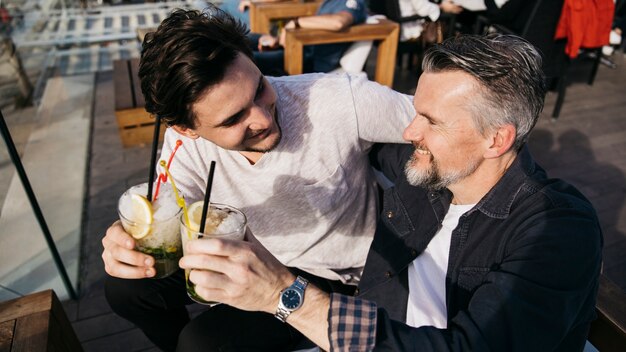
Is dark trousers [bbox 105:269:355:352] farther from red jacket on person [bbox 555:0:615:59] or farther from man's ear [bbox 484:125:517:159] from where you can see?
red jacket on person [bbox 555:0:615:59]

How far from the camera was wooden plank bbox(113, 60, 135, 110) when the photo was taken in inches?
142

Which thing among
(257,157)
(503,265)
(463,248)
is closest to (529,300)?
(503,265)

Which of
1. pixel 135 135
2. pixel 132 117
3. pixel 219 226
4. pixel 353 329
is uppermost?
pixel 219 226

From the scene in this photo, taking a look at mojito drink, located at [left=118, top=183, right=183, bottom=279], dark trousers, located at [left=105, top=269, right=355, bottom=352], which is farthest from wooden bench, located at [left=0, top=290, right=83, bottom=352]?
mojito drink, located at [left=118, top=183, right=183, bottom=279]

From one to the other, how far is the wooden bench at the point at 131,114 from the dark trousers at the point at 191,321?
2155 millimetres

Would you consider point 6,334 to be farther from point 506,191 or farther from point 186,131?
point 506,191

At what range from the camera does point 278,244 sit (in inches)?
69.4

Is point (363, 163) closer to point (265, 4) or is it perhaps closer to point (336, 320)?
point (336, 320)

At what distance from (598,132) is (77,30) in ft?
22.4

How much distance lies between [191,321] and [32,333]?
0.47 m

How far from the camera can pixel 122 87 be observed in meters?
3.81

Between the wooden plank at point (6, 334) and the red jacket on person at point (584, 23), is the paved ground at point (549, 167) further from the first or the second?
the wooden plank at point (6, 334)

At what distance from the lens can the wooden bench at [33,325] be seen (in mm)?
1300

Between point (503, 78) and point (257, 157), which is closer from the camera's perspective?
point (503, 78)
